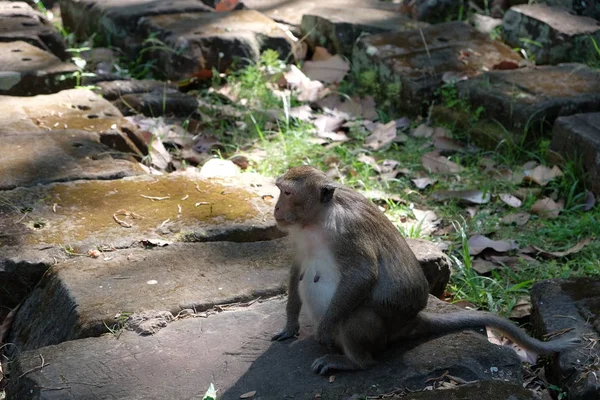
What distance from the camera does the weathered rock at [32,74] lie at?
225 inches

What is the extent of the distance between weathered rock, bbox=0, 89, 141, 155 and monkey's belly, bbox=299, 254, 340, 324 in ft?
7.51

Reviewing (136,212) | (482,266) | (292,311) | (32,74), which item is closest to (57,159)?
(136,212)

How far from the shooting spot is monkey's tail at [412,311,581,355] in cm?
317

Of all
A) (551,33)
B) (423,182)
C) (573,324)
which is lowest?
(423,182)

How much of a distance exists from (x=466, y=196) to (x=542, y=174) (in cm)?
53

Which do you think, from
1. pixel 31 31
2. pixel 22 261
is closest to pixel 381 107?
pixel 31 31

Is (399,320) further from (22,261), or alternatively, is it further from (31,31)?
(31,31)

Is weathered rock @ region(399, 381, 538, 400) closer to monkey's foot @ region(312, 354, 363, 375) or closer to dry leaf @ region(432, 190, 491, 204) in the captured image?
monkey's foot @ region(312, 354, 363, 375)

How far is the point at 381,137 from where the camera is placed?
588cm

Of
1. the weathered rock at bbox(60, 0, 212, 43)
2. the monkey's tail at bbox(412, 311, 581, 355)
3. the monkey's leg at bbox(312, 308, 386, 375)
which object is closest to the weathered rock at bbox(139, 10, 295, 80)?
the weathered rock at bbox(60, 0, 212, 43)

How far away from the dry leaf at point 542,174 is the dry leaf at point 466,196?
32 centimetres

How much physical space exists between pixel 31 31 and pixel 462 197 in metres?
3.96

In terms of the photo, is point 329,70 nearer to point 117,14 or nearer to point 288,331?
point 117,14

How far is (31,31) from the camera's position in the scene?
22.6 feet
